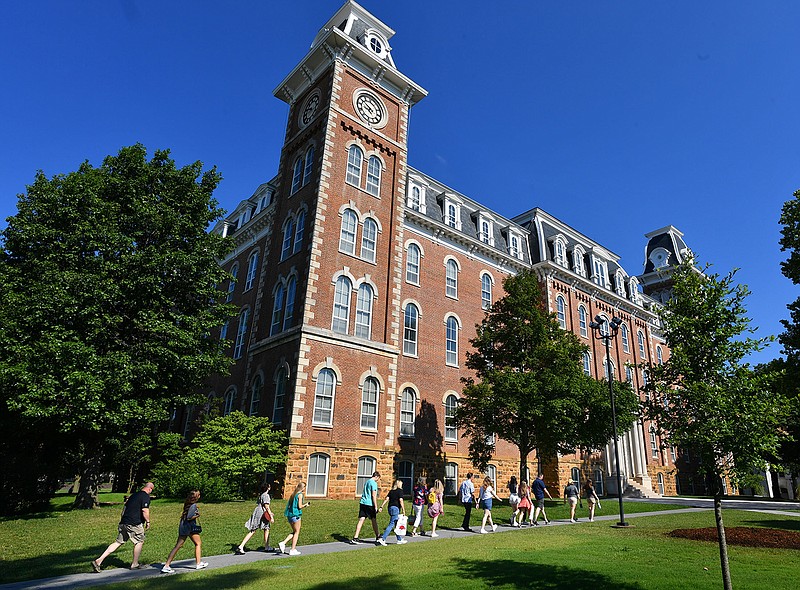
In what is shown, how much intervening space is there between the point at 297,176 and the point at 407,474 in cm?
1789

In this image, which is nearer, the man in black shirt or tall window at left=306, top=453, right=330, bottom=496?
the man in black shirt

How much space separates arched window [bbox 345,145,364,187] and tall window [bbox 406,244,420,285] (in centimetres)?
541

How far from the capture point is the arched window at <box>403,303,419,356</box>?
96.1ft

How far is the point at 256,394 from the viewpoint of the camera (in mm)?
26312

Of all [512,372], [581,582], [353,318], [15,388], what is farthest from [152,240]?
[581,582]


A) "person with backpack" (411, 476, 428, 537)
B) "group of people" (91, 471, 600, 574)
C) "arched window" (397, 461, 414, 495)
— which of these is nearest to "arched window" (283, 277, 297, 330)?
"arched window" (397, 461, 414, 495)

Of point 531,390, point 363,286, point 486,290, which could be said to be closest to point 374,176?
point 363,286

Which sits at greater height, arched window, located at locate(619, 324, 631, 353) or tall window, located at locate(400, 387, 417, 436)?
arched window, located at locate(619, 324, 631, 353)

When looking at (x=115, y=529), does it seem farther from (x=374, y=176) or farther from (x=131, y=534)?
(x=374, y=176)

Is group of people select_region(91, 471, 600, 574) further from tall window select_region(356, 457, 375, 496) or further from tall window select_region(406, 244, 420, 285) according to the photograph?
tall window select_region(406, 244, 420, 285)

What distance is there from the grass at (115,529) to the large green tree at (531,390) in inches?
141

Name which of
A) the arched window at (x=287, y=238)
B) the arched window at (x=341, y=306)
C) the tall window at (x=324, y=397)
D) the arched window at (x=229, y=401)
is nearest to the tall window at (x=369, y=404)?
the tall window at (x=324, y=397)

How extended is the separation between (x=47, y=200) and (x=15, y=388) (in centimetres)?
751

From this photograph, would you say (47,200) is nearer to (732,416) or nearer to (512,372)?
(512,372)
